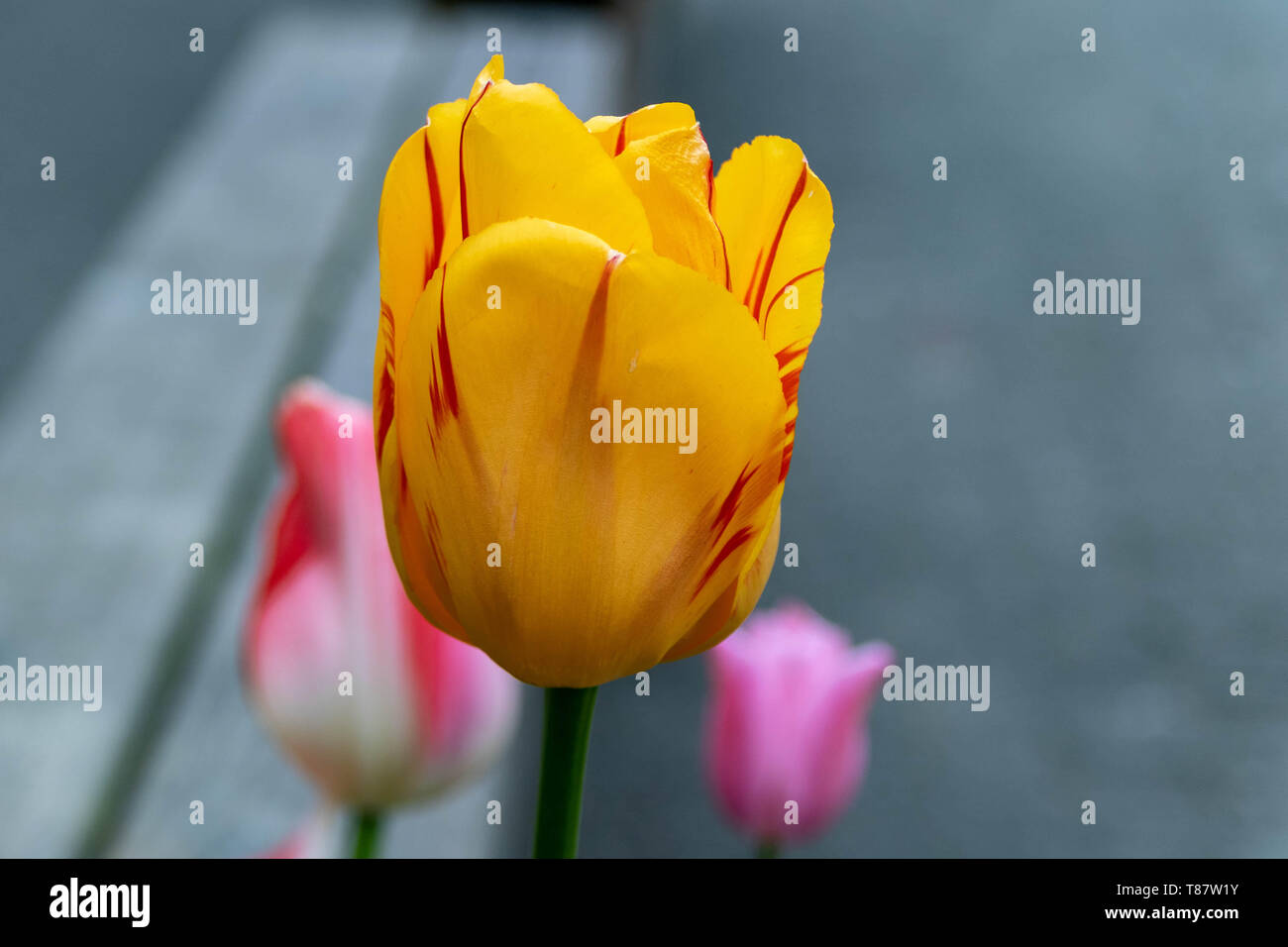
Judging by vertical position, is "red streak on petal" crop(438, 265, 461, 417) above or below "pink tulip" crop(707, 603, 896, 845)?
above

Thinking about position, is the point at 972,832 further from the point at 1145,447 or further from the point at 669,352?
the point at 669,352

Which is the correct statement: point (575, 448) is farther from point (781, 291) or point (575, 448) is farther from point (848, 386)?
point (848, 386)

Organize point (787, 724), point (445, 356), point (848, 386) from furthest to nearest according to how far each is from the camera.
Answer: point (848, 386) < point (787, 724) < point (445, 356)

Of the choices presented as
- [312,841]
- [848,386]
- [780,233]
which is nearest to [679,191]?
[780,233]

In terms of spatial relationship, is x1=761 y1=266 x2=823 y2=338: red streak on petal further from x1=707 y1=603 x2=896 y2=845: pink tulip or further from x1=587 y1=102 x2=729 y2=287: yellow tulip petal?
x1=707 y1=603 x2=896 y2=845: pink tulip

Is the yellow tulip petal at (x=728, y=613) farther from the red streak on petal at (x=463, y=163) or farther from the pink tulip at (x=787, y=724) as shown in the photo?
the pink tulip at (x=787, y=724)

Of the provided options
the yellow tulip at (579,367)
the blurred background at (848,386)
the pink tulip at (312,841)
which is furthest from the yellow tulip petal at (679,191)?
the blurred background at (848,386)

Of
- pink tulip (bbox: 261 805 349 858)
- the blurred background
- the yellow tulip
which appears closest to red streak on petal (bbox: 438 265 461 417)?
the yellow tulip
